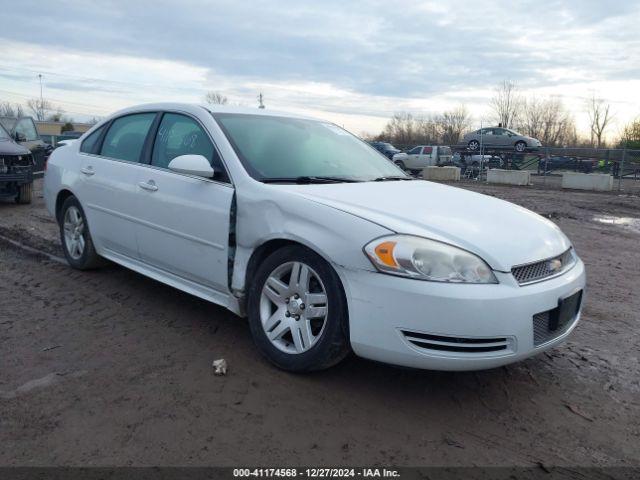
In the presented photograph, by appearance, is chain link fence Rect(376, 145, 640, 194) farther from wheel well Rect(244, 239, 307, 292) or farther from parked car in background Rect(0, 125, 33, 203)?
wheel well Rect(244, 239, 307, 292)

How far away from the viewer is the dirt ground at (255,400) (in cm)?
250

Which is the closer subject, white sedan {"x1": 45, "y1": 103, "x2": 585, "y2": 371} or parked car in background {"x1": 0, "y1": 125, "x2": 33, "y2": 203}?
white sedan {"x1": 45, "y1": 103, "x2": 585, "y2": 371}

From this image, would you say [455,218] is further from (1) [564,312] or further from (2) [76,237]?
(2) [76,237]

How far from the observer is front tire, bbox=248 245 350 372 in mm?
2941

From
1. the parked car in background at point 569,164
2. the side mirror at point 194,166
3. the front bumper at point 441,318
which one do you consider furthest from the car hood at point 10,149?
the parked car in background at point 569,164

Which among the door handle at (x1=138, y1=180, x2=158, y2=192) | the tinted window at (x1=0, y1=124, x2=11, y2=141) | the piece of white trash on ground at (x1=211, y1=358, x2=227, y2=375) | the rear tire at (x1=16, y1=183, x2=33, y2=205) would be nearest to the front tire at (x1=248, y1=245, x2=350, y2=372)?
the piece of white trash on ground at (x1=211, y1=358, x2=227, y2=375)

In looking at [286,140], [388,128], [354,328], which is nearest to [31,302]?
[286,140]

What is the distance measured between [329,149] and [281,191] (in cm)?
102

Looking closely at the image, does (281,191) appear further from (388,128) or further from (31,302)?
(388,128)

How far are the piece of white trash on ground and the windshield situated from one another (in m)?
1.18

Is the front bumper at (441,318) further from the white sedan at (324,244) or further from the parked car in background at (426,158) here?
the parked car in background at (426,158)

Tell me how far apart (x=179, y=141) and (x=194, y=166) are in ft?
2.34

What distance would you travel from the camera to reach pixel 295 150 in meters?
3.94

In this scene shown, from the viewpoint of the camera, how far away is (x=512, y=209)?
3.59 meters
